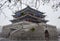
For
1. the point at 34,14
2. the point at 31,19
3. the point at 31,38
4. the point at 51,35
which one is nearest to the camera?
the point at 31,38

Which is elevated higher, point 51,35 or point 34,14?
point 34,14

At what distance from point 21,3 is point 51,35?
11677 millimetres

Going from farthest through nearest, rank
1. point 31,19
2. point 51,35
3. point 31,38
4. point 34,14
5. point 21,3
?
1. point 34,14
2. point 31,19
3. point 51,35
4. point 31,38
5. point 21,3

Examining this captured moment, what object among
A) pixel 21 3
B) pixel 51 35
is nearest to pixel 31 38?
pixel 51 35

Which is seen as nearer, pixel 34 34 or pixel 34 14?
pixel 34 34

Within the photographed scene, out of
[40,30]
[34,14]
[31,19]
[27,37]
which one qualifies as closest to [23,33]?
[27,37]

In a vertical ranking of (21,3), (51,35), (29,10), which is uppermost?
(21,3)

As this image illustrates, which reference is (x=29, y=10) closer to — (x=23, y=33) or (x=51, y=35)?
(x=51, y=35)

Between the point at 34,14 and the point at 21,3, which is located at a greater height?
the point at 21,3

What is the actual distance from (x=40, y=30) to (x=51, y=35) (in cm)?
253

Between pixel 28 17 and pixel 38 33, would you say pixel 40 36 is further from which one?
pixel 28 17

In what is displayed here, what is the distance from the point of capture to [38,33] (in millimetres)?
12602

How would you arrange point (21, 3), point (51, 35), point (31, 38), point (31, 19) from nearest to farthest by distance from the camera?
point (21, 3) → point (31, 38) → point (51, 35) → point (31, 19)

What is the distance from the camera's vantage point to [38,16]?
699 inches
